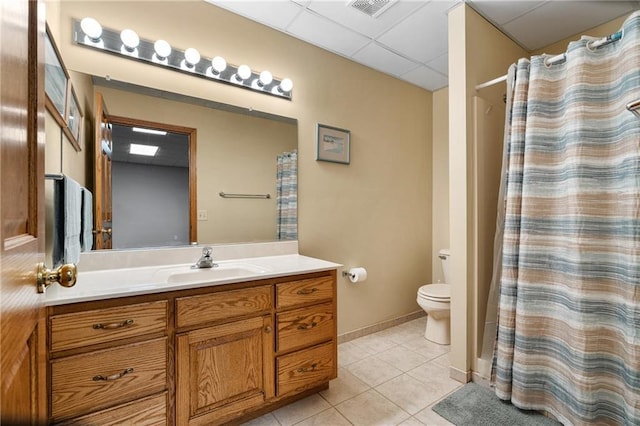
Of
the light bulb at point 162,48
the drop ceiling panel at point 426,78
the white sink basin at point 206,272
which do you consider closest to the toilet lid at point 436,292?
the white sink basin at point 206,272

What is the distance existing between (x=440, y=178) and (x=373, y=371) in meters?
2.08

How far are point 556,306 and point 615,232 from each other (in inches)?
18.4

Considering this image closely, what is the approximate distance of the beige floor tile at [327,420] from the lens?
1.57 m

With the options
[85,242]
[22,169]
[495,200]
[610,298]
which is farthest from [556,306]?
[85,242]

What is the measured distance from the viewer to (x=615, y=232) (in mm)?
1446

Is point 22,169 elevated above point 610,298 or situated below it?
above

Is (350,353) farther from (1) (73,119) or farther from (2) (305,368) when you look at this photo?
(1) (73,119)

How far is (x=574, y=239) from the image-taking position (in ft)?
5.00

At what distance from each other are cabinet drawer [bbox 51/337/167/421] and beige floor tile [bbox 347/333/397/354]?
5.26 feet

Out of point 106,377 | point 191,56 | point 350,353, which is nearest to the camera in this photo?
point 106,377

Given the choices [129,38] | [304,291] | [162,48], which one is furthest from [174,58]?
[304,291]

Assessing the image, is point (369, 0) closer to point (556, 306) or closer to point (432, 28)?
point (432, 28)

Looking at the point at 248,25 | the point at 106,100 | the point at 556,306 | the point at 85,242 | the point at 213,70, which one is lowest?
the point at 556,306

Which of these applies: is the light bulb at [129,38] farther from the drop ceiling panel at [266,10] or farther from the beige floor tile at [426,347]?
the beige floor tile at [426,347]
